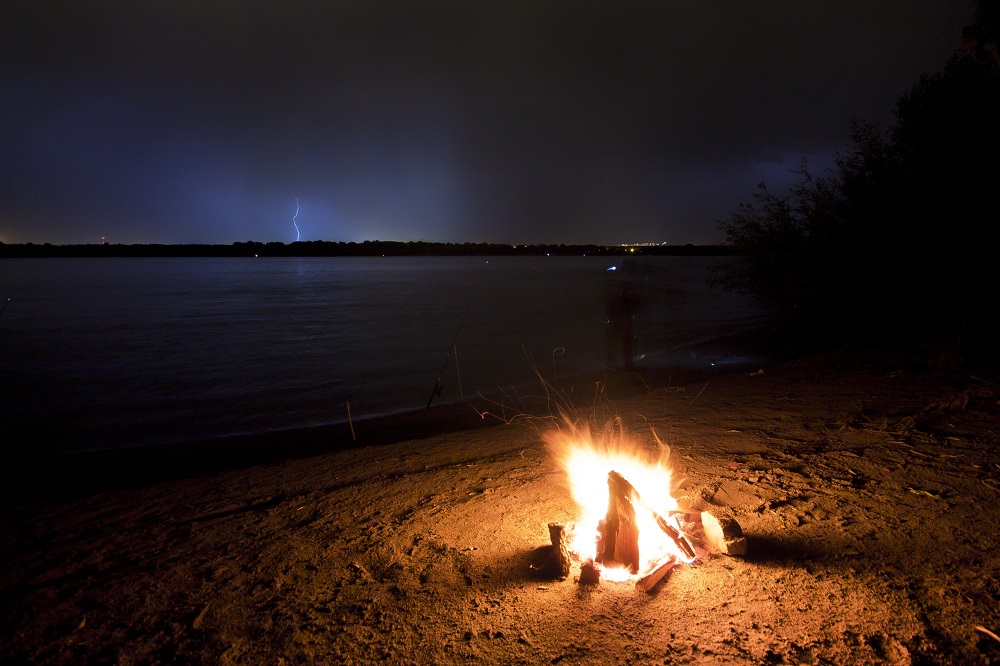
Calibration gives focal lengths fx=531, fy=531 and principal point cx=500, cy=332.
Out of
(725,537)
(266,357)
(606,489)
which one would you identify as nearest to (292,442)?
(606,489)

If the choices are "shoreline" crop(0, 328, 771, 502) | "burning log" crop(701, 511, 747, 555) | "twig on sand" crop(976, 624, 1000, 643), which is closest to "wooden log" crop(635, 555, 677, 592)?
"burning log" crop(701, 511, 747, 555)

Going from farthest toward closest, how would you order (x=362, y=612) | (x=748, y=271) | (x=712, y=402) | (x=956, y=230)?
(x=748, y=271), (x=956, y=230), (x=712, y=402), (x=362, y=612)

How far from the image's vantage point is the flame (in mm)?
4047

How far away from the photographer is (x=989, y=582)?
342 cm

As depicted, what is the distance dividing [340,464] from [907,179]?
46.6 ft

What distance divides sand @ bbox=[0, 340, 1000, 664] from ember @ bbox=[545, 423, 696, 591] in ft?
0.52

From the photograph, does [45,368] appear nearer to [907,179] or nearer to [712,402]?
[712,402]

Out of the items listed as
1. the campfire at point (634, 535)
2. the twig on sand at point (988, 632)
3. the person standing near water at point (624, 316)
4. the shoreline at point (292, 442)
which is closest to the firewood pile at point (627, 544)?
the campfire at point (634, 535)

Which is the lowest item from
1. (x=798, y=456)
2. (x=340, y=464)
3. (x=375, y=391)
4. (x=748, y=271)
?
(x=375, y=391)

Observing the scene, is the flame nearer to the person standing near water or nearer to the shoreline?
the shoreline

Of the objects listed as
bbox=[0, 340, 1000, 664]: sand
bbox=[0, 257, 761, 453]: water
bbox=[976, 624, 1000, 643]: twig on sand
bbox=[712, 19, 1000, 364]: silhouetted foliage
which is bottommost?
bbox=[0, 257, 761, 453]: water

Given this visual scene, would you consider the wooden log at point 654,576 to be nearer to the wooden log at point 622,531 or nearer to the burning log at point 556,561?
the wooden log at point 622,531

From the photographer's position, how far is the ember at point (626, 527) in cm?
381

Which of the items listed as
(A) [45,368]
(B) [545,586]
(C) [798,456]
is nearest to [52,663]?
(B) [545,586]
